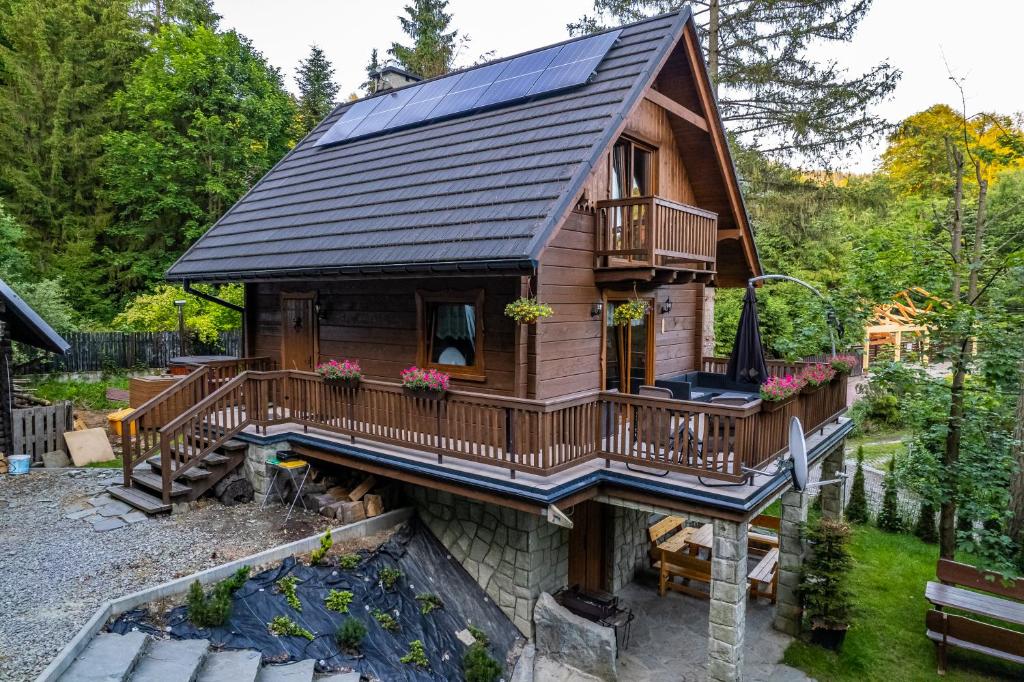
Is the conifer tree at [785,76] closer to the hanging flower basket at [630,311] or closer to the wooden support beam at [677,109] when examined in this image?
the wooden support beam at [677,109]

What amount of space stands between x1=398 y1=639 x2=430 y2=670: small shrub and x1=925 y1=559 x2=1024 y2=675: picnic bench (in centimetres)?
676

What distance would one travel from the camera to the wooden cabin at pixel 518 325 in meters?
6.80

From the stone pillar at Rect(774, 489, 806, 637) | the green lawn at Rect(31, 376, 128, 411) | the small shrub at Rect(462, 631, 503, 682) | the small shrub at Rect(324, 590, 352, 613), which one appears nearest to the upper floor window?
the stone pillar at Rect(774, 489, 806, 637)

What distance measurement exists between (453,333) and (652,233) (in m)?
3.12

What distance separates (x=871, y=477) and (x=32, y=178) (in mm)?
30213

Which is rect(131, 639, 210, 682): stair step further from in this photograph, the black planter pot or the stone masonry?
the black planter pot

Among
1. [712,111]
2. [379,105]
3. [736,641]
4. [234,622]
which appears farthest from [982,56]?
[234,622]

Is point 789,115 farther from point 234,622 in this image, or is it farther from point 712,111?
point 234,622

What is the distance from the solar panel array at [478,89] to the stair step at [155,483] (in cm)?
721

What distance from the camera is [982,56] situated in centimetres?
898

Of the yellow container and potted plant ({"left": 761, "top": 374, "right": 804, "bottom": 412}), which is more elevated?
potted plant ({"left": 761, "top": 374, "right": 804, "bottom": 412})

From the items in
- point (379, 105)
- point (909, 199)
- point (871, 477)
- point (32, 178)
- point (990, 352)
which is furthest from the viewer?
point (909, 199)

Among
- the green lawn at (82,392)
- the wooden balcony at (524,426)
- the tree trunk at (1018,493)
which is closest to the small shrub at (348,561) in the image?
the wooden balcony at (524,426)

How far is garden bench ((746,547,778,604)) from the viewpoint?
30.9 ft
